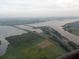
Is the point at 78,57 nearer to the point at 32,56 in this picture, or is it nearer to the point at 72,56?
the point at 72,56

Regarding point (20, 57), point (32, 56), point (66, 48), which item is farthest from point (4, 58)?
point (66, 48)

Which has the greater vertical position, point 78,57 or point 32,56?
point 78,57

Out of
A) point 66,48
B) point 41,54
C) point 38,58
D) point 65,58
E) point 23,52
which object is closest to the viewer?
point 65,58

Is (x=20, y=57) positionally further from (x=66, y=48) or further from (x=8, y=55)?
(x=66, y=48)

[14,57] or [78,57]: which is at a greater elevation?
[78,57]

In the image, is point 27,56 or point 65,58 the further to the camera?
point 27,56

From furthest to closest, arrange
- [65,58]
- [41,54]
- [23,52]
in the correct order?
[23,52] → [41,54] → [65,58]

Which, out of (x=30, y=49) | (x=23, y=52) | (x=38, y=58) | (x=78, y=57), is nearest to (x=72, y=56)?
(x=78, y=57)

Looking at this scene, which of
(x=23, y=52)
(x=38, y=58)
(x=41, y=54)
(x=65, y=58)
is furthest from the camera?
(x=23, y=52)

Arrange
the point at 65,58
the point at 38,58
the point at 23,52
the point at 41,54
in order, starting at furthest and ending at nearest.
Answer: the point at 23,52
the point at 41,54
the point at 38,58
the point at 65,58
